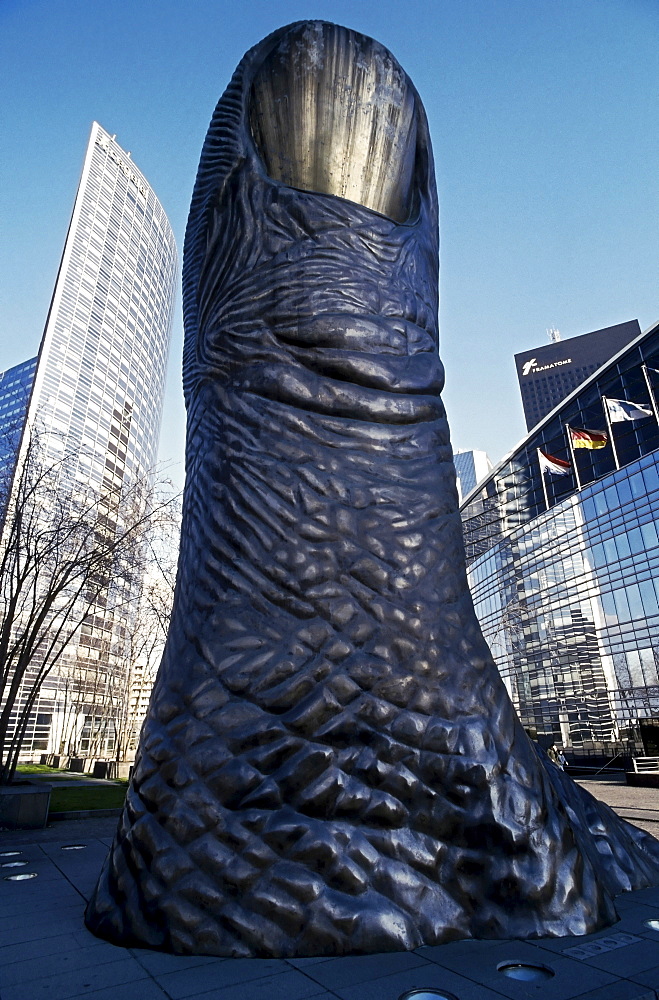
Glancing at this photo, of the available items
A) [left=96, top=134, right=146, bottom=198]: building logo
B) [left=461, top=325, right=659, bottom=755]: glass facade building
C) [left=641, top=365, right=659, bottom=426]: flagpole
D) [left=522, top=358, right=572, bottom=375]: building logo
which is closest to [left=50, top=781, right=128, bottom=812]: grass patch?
[left=461, top=325, right=659, bottom=755]: glass facade building

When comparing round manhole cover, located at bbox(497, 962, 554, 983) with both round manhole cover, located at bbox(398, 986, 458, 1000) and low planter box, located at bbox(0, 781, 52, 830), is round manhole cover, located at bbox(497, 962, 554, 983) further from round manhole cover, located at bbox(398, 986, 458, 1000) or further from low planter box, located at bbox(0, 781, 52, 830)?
low planter box, located at bbox(0, 781, 52, 830)

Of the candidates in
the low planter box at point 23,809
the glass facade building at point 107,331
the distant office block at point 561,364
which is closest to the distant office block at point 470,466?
the distant office block at point 561,364

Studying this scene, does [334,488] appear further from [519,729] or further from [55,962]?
[55,962]

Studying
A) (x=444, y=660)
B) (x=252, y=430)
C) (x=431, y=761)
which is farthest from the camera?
(x=252, y=430)

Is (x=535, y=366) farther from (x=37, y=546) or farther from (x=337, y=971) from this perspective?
(x=337, y=971)

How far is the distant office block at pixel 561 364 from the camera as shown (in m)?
99.8

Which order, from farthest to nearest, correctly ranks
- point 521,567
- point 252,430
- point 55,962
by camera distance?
point 521,567, point 252,430, point 55,962

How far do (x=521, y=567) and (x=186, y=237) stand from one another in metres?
37.3

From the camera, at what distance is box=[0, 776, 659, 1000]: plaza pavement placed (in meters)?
2.25

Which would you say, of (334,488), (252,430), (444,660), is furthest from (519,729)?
(252,430)

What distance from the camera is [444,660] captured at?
11.3 feet

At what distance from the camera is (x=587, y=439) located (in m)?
32.4

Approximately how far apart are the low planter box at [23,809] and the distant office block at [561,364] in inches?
3862

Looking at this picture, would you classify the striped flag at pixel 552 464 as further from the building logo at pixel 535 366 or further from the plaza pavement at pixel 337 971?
the building logo at pixel 535 366
